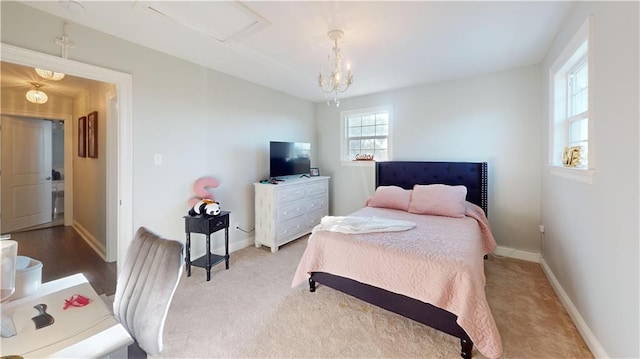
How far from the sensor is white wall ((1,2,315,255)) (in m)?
2.10

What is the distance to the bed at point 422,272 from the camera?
153 cm

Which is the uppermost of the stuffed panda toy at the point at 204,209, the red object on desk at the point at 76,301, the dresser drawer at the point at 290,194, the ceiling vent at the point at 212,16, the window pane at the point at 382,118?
the ceiling vent at the point at 212,16

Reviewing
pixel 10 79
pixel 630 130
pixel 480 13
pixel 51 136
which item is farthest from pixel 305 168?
pixel 51 136

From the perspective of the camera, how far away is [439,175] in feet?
11.5

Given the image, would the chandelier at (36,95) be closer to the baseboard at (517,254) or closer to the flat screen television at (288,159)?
the flat screen television at (288,159)

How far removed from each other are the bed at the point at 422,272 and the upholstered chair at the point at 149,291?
4.49 ft

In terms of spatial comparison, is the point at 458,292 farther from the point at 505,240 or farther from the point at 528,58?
the point at 528,58

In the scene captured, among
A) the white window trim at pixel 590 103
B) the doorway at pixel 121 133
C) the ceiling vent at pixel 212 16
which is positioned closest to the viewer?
the white window trim at pixel 590 103

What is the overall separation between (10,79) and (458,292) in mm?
5591

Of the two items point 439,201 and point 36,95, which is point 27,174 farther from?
point 439,201

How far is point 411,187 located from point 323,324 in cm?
243

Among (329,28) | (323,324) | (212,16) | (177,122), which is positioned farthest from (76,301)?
(329,28)

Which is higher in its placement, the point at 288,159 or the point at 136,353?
the point at 288,159

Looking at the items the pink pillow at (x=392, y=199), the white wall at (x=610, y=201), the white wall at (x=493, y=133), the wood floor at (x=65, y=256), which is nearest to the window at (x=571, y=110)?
the white wall at (x=610, y=201)
